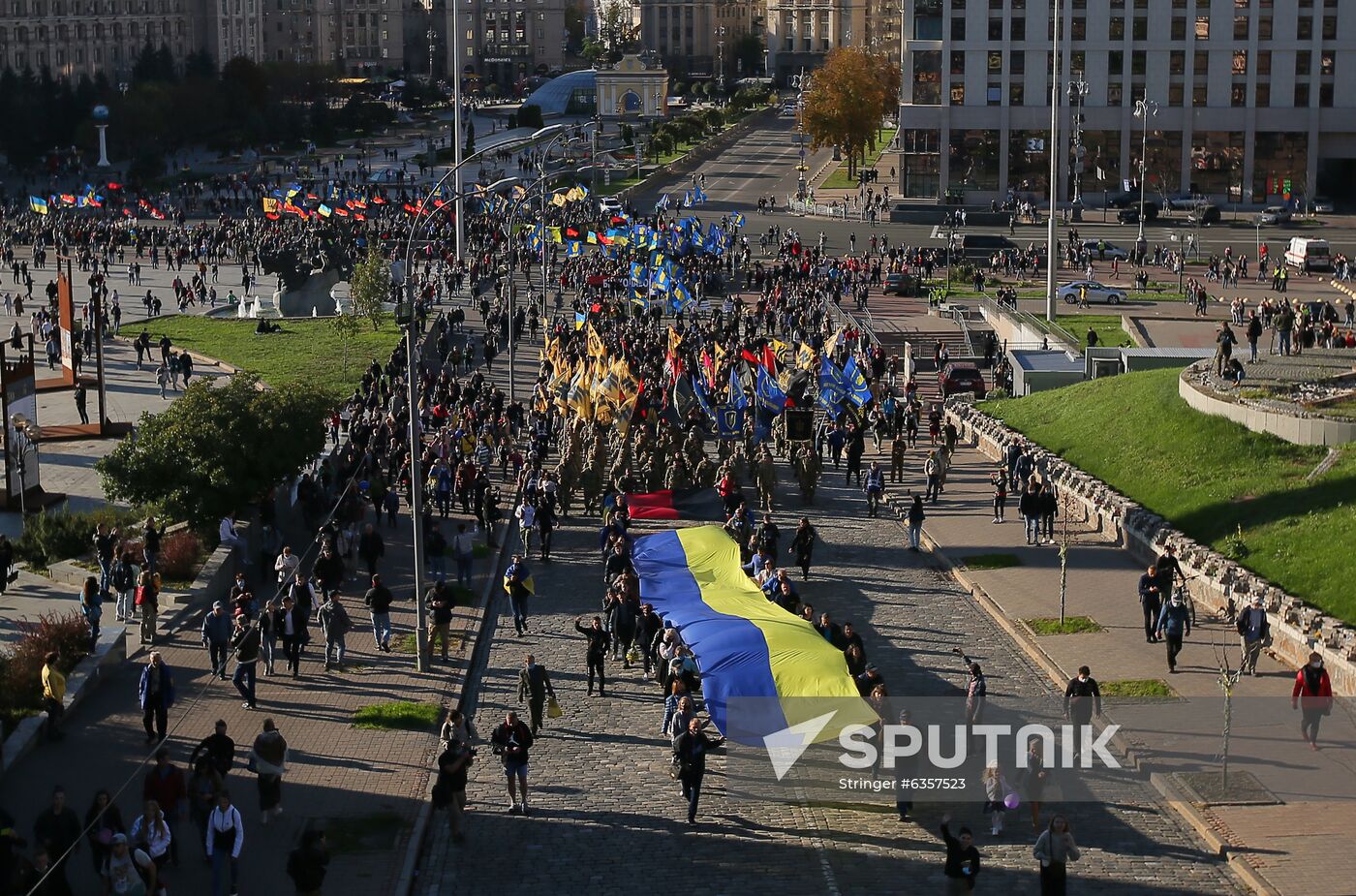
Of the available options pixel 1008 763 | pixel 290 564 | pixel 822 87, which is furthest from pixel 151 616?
pixel 822 87

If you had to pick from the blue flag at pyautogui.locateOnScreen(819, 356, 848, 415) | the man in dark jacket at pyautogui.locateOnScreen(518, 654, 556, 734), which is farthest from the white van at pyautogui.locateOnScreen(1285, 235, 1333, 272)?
the man in dark jacket at pyautogui.locateOnScreen(518, 654, 556, 734)

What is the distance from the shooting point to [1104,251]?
245 feet

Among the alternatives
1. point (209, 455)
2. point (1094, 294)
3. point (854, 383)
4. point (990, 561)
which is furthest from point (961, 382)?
point (209, 455)

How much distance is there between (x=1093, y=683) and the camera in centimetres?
2067

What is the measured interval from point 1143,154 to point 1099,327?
34047 mm

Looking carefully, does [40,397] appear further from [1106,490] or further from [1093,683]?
[1093,683]

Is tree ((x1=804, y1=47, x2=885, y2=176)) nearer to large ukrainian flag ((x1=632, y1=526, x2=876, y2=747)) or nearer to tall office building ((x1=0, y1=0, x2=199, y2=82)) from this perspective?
tall office building ((x1=0, y1=0, x2=199, y2=82))

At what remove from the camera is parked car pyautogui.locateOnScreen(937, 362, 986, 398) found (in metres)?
45.5

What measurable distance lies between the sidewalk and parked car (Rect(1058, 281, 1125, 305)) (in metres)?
32.0

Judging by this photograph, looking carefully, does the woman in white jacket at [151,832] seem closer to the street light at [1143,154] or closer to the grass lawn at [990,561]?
the grass lawn at [990,561]

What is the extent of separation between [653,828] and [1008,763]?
12.2 ft

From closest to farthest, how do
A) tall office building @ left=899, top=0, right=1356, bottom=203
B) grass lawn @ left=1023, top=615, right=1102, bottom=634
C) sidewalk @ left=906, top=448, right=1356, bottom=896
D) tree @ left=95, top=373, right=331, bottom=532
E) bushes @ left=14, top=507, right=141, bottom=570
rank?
sidewalk @ left=906, top=448, right=1356, bottom=896 → grass lawn @ left=1023, top=615, right=1102, bottom=634 → tree @ left=95, top=373, right=331, bottom=532 → bushes @ left=14, top=507, right=141, bottom=570 → tall office building @ left=899, top=0, right=1356, bottom=203

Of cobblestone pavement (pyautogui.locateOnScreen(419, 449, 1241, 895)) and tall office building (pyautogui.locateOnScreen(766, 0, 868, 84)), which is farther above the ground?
tall office building (pyautogui.locateOnScreen(766, 0, 868, 84))

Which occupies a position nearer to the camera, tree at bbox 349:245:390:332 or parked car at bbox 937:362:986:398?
parked car at bbox 937:362:986:398
